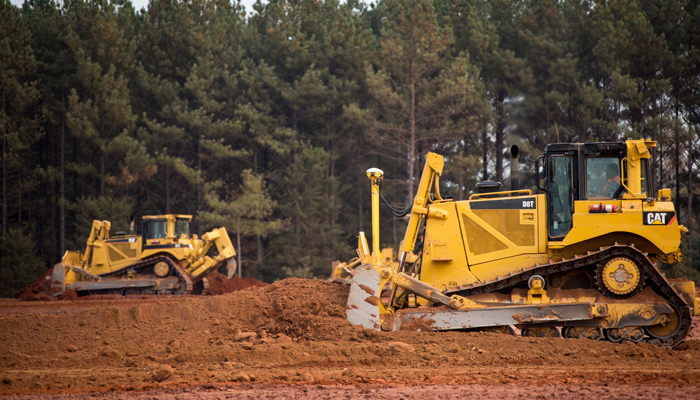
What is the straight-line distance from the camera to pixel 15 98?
30984 mm

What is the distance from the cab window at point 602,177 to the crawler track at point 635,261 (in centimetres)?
93

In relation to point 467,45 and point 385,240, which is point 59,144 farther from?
point 467,45

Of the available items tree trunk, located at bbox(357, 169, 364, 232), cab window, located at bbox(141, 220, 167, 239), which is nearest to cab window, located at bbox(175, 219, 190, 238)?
cab window, located at bbox(141, 220, 167, 239)

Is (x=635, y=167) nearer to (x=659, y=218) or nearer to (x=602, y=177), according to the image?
(x=602, y=177)

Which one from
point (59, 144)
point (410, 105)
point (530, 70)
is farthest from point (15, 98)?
point (530, 70)

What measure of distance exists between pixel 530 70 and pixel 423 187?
23.9 m

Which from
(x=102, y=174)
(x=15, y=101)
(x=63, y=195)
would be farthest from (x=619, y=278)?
(x=15, y=101)

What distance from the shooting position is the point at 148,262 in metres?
23.1

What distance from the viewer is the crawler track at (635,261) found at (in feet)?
28.7

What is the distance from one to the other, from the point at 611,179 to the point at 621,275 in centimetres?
154

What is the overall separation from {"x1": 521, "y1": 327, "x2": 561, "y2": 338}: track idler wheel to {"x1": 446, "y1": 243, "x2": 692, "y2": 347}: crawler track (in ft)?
2.55

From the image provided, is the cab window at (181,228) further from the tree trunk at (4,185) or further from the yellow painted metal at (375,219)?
the yellow painted metal at (375,219)

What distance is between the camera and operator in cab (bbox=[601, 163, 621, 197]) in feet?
30.5

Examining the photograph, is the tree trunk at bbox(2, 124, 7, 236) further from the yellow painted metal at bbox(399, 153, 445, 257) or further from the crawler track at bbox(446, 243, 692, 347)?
the crawler track at bbox(446, 243, 692, 347)
